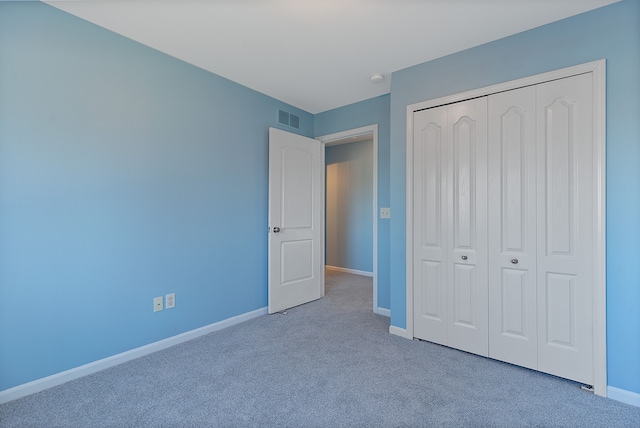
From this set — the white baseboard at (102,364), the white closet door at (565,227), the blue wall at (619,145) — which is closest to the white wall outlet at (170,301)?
the white baseboard at (102,364)

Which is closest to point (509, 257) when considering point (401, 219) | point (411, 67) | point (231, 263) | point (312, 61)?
point (401, 219)

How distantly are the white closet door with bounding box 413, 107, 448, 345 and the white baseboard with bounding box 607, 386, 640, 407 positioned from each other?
0.98 m

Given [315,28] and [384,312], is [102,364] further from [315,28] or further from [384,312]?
[315,28]

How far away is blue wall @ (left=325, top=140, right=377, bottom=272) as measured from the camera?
5543mm

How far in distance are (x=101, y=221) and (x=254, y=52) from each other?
1.75m

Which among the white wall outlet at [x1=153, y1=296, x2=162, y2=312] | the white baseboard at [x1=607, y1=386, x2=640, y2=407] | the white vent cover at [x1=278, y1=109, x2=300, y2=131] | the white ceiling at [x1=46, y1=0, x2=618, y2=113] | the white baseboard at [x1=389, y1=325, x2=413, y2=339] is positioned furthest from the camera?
the white vent cover at [x1=278, y1=109, x2=300, y2=131]

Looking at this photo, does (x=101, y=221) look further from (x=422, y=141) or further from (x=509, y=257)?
(x=509, y=257)

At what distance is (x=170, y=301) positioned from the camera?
8.31 ft

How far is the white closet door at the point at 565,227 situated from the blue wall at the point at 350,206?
344 cm

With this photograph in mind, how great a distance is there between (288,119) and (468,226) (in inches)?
94.1

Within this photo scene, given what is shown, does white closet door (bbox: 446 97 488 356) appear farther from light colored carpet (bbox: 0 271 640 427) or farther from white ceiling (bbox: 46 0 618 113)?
white ceiling (bbox: 46 0 618 113)

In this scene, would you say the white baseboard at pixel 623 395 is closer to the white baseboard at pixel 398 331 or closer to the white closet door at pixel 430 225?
the white closet door at pixel 430 225

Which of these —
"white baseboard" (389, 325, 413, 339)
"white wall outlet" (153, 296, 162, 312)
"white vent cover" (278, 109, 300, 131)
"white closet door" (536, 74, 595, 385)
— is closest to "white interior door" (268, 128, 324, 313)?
"white vent cover" (278, 109, 300, 131)

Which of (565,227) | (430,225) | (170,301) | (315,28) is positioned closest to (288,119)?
(315,28)
